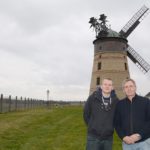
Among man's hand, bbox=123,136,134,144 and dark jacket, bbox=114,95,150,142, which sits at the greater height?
dark jacket, bbox=114,95,150,142

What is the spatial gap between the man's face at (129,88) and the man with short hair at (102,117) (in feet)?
1.35

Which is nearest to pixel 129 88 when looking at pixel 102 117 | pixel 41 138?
pixel 102 117

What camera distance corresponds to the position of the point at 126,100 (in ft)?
20.9

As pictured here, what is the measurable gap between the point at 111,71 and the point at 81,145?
29.2m

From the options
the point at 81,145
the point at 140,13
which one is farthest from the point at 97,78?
the point at 81,145

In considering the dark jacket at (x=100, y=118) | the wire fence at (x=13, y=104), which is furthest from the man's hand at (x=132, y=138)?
the wire fence at (x=13, y=104)

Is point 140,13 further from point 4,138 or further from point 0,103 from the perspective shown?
point 4,138

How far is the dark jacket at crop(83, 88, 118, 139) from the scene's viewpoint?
6.60 meters

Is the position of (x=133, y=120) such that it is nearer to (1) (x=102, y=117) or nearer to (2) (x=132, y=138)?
(2) (x=132, y=138)

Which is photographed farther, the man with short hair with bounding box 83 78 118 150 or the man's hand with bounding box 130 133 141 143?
the man with short hair with bounding box 83 78 118 150

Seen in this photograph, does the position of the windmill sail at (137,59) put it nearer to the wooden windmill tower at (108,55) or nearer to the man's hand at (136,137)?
the wooden windmill tower at (108,55)

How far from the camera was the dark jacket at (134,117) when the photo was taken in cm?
611

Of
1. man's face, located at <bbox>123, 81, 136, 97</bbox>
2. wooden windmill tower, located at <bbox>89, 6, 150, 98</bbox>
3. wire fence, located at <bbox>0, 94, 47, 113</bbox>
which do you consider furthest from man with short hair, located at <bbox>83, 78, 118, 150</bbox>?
wooden windmill tower, located at <bbox>89, 6, 150, 98</bbox>

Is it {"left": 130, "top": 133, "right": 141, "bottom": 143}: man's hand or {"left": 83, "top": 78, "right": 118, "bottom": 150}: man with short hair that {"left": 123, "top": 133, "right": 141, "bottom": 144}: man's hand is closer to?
{"left": 130, "top": 133, "right": 141, "bottom": 143}: man's hand
